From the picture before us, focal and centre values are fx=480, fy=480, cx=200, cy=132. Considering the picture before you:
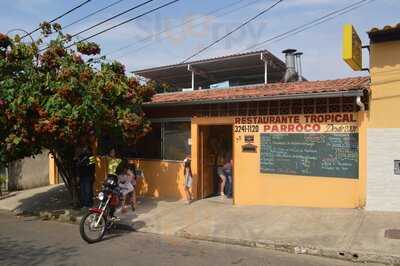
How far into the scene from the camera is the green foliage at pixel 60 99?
10.4 m

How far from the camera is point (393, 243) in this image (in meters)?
7.74

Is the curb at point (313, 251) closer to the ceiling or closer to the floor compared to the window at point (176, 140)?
closer to the floor

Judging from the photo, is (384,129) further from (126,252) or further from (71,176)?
(71,176)

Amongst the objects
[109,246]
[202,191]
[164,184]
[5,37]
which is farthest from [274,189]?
[5,37]

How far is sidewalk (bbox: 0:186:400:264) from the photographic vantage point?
7.73m

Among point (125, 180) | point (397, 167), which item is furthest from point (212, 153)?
point (397, 167)

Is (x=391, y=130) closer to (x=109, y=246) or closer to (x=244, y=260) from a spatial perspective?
(x=244, y=260)

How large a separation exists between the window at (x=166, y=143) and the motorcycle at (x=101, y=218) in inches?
156

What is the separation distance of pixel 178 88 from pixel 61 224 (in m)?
12.5

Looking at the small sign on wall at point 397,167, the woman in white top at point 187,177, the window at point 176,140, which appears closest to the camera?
the small sign on wall at point 397,167

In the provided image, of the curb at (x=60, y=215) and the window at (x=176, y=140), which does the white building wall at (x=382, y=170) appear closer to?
the window at (x=176, y=140)

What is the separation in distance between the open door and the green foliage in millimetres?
1712

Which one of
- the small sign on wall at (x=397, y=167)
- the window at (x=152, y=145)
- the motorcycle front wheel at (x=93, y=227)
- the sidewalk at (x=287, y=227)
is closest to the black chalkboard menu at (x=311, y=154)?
the small sign on wall at (x=397, y=167)

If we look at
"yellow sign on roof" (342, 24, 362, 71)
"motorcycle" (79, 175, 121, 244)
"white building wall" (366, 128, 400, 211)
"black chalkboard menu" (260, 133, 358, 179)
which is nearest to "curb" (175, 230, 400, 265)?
"motorcycle" (79, 175, 121, 244)
